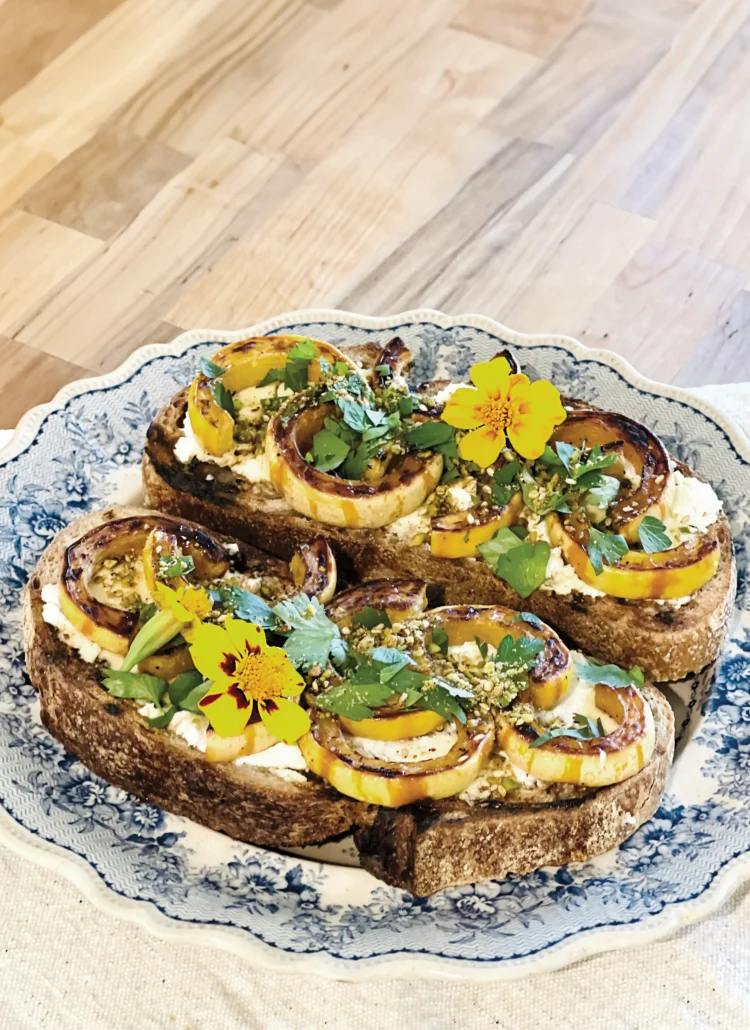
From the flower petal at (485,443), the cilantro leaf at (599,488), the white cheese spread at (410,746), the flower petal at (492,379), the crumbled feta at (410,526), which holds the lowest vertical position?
the white cheese spread at (410,746)

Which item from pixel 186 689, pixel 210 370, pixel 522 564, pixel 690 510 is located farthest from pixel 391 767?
pixel 210 370

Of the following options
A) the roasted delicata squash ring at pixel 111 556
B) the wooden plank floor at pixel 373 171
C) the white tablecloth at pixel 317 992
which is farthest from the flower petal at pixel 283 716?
the wooden plank floor at pixel 373 171

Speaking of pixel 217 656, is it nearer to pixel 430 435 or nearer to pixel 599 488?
pixel 430 435

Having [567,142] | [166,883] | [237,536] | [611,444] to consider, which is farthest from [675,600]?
[567,142]

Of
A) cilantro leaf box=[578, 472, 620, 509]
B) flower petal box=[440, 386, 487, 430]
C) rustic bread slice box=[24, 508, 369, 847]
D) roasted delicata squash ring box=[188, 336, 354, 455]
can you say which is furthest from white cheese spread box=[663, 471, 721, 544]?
rustic bread slice box=[24, 508, 369, 847]

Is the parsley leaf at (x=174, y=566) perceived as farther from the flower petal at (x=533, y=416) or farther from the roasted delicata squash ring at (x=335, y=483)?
the flower petal at (x=533, y=416)

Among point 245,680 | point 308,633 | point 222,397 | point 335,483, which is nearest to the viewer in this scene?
point 245,680
